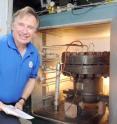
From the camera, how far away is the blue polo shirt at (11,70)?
3.61 ft

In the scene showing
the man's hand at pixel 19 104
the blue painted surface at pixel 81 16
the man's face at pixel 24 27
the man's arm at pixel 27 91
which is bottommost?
the man's hand at pixel 19 104

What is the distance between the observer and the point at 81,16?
120 cm

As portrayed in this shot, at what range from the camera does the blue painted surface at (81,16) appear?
3.62ft

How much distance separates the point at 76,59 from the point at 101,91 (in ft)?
0.90

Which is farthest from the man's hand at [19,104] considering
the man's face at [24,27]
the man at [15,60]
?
the man's face at [24,27]

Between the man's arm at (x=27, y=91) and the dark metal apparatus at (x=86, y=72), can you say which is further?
the dark metal apparatus at (x=86, y=72)

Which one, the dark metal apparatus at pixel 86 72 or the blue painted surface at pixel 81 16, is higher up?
the blue painted surface at pixel 81 16

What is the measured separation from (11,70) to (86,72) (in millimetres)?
437

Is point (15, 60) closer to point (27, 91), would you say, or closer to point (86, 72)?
point (27, 91)

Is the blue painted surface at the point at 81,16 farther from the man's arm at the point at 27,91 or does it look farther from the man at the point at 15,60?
the man's arm at the point at 27,91

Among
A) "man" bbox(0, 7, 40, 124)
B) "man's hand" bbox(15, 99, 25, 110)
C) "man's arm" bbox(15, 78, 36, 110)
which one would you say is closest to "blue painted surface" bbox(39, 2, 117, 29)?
"man" bbox(0, 7, 40, 124)

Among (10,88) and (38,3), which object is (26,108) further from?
(38,3)

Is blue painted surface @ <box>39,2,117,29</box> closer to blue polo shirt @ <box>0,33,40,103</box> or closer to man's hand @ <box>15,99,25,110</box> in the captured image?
blue polo shirt @ <box>0,33,40,103</box>

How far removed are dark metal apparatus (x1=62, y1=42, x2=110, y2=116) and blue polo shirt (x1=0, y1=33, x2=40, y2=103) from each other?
0.30 m
